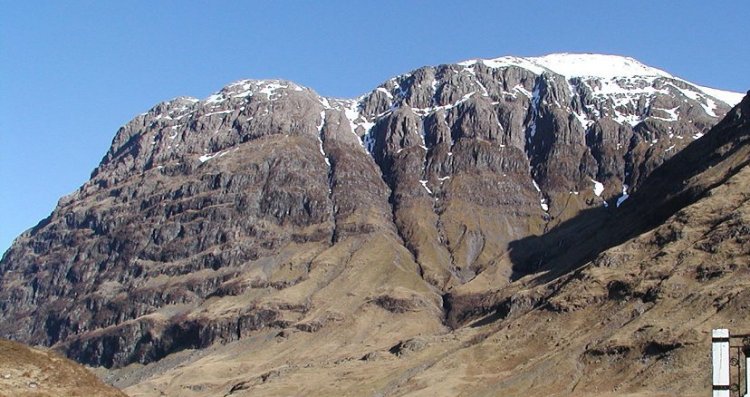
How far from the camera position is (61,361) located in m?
76.5

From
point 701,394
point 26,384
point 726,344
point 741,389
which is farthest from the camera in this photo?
point 701,394

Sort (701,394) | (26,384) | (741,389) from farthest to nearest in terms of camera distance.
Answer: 1. (701,394)
2. (26,384)
3. (741,389)

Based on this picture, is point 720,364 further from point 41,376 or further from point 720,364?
point 41,376

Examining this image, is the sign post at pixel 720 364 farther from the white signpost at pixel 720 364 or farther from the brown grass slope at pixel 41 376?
the brown grass slope at pixel 41 376

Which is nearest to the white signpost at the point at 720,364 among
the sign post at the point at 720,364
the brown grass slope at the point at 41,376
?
the sign post at the point at 720,364

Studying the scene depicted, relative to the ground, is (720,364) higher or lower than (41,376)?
lower

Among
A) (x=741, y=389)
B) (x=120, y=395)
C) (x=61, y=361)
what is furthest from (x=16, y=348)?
(x=741, y=389)

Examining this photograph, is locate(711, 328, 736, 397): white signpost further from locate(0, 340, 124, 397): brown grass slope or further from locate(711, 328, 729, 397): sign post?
locate(0, 340, 124, 397): brown grass slope

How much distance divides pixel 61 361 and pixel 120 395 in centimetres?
563

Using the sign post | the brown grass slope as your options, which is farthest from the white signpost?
the brown grass slope

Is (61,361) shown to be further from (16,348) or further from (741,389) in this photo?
(741,389)

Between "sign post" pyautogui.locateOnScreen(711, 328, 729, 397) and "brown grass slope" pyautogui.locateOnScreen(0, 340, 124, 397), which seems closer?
"sign post" pyautogui.locateOnScreen(711, 328, 729, 397)

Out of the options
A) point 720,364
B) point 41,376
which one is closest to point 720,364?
point 720,364

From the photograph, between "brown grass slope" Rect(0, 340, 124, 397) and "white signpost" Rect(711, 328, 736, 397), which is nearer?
"white signpost" Rect(711, 328, 736, 397)
